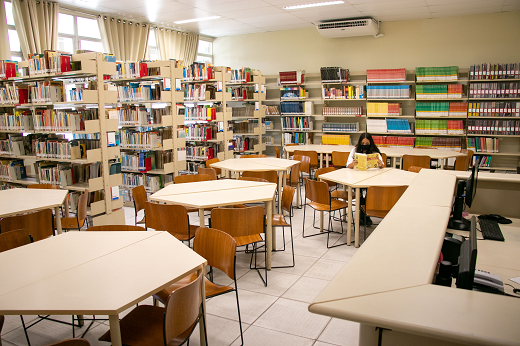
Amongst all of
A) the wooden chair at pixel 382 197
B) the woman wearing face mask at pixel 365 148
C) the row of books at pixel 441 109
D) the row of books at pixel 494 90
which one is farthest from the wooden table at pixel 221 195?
the row of books at pixel 494 90

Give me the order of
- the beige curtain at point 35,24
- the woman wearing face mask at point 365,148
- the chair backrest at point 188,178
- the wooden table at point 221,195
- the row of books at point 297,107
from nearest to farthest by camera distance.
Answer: the wooden table at point 221,195
the chair backrest at point 188,178
the woman wearing face mask at point 365,148
the beige curtain at point 35,24
the row of books at point 297,107

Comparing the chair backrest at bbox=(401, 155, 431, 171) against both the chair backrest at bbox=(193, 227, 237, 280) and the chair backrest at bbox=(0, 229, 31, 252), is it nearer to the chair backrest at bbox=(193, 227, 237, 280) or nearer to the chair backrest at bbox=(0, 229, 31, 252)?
the chair backrest at bbox=(193, 227, 237, 280)

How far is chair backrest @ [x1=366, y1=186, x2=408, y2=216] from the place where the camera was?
3.96 m

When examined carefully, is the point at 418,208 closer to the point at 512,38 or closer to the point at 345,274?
the point at 345,274

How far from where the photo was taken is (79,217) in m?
4.00

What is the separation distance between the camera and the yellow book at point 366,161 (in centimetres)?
491

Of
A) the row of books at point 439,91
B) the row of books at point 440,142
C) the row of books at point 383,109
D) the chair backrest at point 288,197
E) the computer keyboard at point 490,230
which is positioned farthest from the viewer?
the row of books at point 383,109

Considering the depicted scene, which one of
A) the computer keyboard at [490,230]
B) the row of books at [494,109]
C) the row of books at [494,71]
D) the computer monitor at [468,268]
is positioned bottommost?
the computer keyboard at [490,230]

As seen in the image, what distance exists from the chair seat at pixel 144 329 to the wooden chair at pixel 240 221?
108 centimetres

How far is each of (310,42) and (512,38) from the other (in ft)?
13.8

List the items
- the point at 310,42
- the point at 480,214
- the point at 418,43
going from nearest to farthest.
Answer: the point at 480,214 → the point at 418,43 → the point at 310,42

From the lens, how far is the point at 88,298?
168 centimetres

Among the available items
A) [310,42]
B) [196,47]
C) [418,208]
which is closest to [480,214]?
[418,208]

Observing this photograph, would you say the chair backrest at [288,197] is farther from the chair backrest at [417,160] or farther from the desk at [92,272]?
the chair backrest at [417,160]
